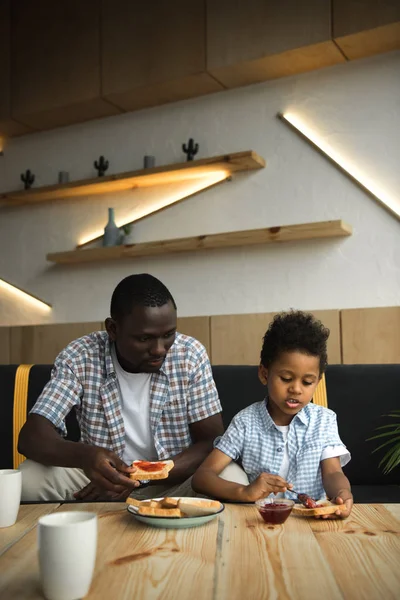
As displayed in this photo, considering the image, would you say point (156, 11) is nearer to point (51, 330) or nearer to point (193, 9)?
point (193, 9)

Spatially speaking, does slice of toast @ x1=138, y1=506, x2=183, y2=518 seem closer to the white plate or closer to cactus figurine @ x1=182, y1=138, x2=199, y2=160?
the white plate

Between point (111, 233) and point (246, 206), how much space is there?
3.16 ft

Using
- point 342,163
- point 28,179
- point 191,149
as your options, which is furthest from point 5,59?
point 342,163

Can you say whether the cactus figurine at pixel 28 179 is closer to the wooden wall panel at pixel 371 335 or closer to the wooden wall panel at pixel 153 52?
the wooden wall panel at pixel 153 52

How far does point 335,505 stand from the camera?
1170mm

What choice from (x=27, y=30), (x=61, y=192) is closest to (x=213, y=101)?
(x=61, y=192)

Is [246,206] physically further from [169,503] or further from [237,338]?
[169,503]

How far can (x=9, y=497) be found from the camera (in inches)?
44.7

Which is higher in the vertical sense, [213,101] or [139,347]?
[213,101]

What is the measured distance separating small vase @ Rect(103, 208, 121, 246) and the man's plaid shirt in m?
2.19

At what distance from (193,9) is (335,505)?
3491 mm

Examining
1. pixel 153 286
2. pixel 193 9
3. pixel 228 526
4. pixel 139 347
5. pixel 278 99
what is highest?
pixel 193 9

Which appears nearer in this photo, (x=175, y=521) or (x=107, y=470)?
(x=175, y=521)

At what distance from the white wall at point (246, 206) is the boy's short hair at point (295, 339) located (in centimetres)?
178
